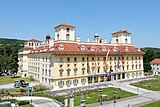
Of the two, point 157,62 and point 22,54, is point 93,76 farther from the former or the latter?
point 157,62

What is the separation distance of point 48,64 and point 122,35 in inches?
1325

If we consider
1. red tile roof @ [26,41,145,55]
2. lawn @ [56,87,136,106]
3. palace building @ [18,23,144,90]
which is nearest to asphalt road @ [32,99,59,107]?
lawn @ [56,87,136,106]

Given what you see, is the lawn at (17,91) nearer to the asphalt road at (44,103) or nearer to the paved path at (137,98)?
the asphalt road at (44,103)

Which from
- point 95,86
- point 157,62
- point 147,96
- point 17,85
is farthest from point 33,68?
point 157,62

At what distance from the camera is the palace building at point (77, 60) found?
48375mm

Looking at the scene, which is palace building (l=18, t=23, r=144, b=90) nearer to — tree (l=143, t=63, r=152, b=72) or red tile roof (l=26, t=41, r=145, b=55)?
red tile roof (l=26, t=41, r=145, b=55)

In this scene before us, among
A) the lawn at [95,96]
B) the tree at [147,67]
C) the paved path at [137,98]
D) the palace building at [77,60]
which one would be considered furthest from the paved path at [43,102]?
the tree at [147,67]

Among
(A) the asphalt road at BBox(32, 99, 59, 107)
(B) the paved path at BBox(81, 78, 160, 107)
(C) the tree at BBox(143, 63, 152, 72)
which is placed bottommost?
(B) the paved path at BBox(81, 78, 160, 107)

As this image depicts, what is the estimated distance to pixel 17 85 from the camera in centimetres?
4881

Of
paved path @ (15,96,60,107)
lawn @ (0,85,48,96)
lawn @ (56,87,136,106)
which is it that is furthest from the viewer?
lawn @ (0,85,48,96)

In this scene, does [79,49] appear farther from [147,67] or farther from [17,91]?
[147,67]

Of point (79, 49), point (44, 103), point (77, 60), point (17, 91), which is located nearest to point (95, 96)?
point (44, 103)

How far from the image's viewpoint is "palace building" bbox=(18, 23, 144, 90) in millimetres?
48375

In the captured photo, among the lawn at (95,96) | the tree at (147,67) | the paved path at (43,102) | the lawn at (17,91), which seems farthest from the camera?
the tree at (147,67)
